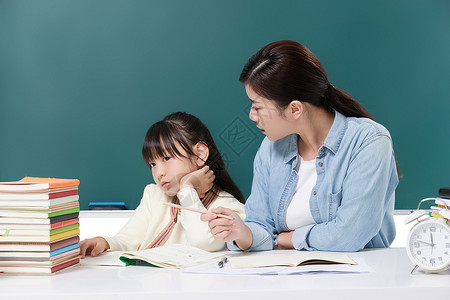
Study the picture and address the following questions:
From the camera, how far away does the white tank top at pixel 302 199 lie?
1.50 metres

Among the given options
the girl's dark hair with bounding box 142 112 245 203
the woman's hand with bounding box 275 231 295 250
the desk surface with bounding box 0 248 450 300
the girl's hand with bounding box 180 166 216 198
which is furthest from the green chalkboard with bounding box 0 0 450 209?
the desk surface with bounding box 0 248 450 300

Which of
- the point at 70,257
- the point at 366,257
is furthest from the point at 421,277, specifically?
the point at 70,257

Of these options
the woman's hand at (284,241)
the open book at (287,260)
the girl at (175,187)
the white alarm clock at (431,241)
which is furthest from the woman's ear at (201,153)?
the white alarm clock at (431,241)

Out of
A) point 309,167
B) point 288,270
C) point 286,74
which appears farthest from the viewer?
point 309,167

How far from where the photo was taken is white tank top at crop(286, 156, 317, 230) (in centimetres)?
150

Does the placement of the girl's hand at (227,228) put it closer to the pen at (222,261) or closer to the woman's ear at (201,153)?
the pen at (222,261)

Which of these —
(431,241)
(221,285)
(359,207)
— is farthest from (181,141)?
(431,241)

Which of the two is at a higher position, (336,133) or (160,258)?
(336,133)

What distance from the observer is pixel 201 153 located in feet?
5.84

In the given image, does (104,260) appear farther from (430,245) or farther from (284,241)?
(430,245)

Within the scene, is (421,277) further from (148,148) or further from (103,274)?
(148,148)

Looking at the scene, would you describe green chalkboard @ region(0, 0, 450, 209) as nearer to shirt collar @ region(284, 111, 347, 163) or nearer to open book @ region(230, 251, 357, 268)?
shirt collar @ region(284, 111, 347, 163)

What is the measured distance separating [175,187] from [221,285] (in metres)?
0.83

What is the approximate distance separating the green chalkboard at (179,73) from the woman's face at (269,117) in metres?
0.91
